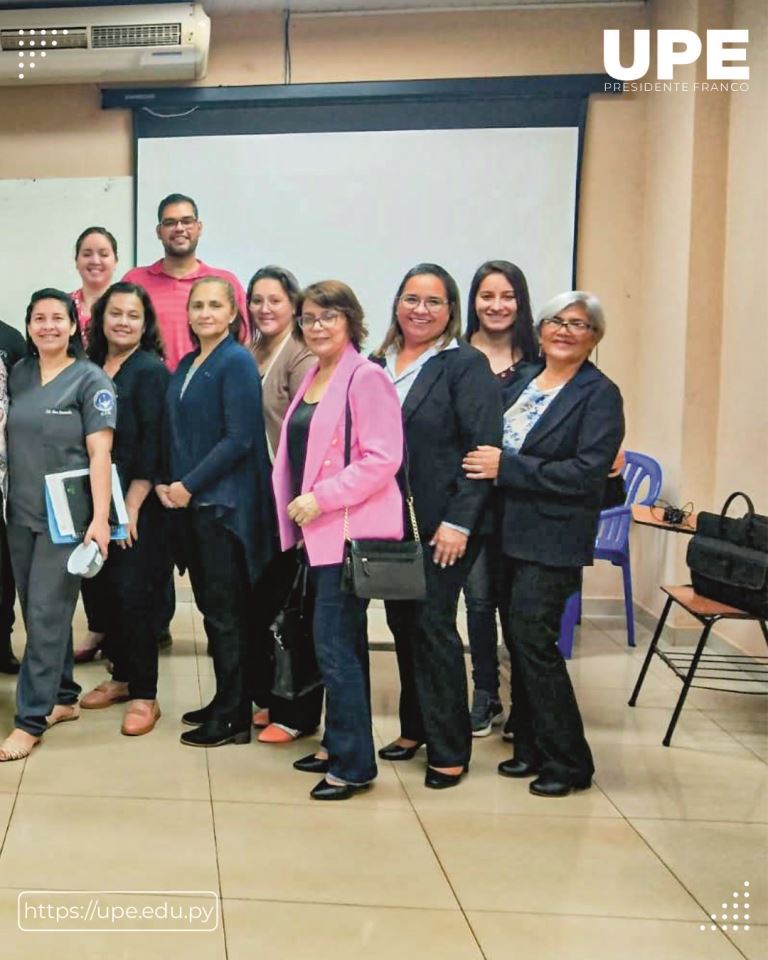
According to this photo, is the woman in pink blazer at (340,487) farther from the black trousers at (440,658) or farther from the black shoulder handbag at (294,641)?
the black shoulder handbag at (294,641)

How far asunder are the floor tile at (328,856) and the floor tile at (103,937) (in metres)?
0.16

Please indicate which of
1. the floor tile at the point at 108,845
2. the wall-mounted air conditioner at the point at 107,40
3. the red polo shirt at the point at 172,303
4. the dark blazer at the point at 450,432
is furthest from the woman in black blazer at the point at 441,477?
the wall-mounted air conditioner at the point at 107,40

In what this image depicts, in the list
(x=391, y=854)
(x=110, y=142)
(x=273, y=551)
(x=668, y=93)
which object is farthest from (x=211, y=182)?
(x=391, y=854)

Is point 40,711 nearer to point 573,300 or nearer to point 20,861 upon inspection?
point 20,861

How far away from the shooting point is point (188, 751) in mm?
2887

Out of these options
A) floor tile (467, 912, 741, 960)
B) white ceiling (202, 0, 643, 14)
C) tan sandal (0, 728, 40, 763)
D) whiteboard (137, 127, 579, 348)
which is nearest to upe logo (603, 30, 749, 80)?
white ceiling (202, 0, 643, 14)

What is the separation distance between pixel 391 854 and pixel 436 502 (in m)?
0.89

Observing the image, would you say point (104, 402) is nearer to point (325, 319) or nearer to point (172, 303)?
point (325, 319)

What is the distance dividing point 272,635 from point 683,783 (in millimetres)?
1279

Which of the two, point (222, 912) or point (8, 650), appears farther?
point (8, 650)

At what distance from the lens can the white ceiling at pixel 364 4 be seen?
4617mm

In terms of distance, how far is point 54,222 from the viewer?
4.82 m

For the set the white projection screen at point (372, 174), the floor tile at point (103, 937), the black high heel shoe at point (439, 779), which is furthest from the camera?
the white projection screen at point (372, 174)

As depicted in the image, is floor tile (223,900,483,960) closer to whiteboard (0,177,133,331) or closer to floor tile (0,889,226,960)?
floor tile (0,889,226,960)
